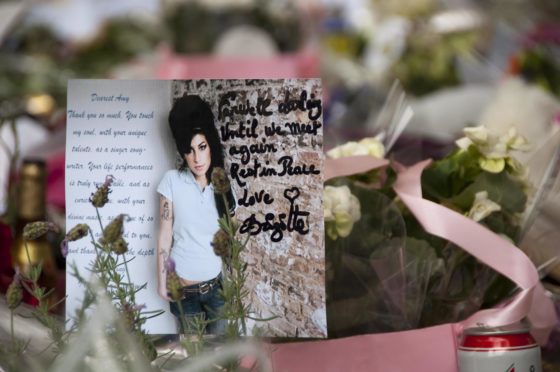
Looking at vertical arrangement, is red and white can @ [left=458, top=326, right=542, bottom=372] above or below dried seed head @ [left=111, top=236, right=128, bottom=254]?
below

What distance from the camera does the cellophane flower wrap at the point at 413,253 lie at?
953 millimetres

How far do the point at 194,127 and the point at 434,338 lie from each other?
0.34 metres

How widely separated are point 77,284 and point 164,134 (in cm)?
18

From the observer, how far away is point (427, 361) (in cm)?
91

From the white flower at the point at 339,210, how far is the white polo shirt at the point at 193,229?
0.47 feet

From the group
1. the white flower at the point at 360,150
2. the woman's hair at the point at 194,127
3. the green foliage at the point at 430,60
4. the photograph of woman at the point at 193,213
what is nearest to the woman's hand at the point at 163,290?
the photograph of woman at the point at 193,213

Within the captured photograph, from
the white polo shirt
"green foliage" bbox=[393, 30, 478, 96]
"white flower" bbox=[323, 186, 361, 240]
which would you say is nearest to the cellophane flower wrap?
"white flower" bbox=[323, 186, 361, 240]

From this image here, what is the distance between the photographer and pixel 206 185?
0.86 m

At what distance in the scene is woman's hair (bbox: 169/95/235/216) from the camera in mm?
862

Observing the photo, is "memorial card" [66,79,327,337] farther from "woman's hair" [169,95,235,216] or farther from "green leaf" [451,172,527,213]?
"green leaf" [451,172,527,213]

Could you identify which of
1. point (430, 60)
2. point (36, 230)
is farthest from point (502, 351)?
point (430, 60)

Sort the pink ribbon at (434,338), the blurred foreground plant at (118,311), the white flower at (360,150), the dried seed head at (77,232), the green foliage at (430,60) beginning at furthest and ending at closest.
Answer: the green foliage at (430,60), the white flower at (360,150), the pink ribbon at (434,338), the dried seed head at (77,232), the blurred foreground plant at (118,311)

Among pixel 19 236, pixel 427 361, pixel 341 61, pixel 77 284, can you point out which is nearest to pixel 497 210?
pixel 427 361

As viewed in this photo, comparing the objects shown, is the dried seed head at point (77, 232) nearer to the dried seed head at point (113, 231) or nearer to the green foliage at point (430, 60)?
the dried seed head at point (113, 231)
